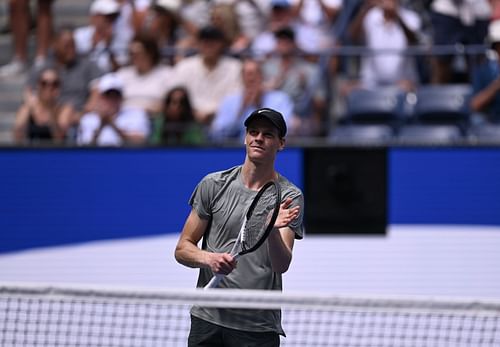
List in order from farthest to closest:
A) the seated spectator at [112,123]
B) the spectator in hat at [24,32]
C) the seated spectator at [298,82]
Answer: the spectator in hat at [24,32]
the seated spectator at [112,123]
the seated spectator at [298,82]

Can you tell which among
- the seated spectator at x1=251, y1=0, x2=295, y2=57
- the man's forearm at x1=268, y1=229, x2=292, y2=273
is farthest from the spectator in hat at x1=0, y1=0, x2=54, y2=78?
the man's forearm at x1=268, y1=229, x2=292, y2=273

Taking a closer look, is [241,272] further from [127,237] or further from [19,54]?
[19,54]

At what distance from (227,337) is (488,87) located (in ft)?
14.6

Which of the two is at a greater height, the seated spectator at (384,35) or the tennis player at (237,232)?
the seated spectator at (384,35)

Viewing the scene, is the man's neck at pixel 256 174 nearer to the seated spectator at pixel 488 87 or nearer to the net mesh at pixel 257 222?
the net mesh at pixel 257 222

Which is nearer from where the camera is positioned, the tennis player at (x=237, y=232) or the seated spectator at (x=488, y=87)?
the tennis player at (x=237, y=232)

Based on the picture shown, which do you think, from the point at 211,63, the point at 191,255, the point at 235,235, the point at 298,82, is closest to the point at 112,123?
the point at 211,63

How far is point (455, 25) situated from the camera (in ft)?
28.4

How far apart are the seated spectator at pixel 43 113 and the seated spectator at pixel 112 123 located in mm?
226

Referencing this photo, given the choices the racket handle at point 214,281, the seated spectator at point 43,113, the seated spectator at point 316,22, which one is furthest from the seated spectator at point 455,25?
the racket handle at point 214,281

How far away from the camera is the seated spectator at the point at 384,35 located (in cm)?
841

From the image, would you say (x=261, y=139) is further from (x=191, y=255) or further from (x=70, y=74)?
(x=70, y=74)

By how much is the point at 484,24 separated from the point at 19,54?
4384mm

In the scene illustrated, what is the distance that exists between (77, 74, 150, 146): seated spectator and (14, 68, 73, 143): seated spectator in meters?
0.23
